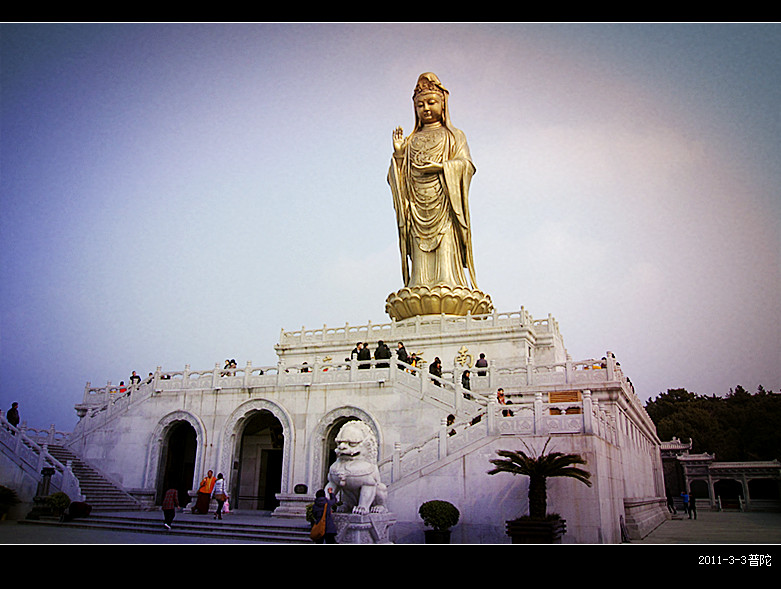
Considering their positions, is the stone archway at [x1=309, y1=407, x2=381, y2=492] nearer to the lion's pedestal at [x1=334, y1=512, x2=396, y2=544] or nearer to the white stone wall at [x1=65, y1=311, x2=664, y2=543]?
the white stone wall at [x1=65, y1=311, x2=664, y2=543]

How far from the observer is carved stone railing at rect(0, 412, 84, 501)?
17.9 m

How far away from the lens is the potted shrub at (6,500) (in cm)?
1662

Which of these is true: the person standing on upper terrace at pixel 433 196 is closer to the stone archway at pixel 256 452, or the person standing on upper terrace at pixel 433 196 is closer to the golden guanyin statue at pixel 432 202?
the golden guanyin statue at pixel 432 202

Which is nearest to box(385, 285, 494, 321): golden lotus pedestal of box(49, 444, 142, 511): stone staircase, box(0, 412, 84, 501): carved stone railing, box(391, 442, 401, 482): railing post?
box(391, 442, 401, 482): railing post

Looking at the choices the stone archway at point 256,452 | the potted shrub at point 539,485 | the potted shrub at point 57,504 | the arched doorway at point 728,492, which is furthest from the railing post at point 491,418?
the arched doorway at point 728,492

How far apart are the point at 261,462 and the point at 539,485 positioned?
39.5 ft

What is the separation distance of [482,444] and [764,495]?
94.1ft

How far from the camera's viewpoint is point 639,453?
23422 millimetres

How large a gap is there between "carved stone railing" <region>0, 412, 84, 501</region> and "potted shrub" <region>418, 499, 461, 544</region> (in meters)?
10.4

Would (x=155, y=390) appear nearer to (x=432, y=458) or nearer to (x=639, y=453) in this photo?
(x=432, y=458)

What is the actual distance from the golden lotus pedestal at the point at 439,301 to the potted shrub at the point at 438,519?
596 inches

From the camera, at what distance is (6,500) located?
1678cm

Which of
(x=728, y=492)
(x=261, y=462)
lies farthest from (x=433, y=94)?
(x=728, y=492)
